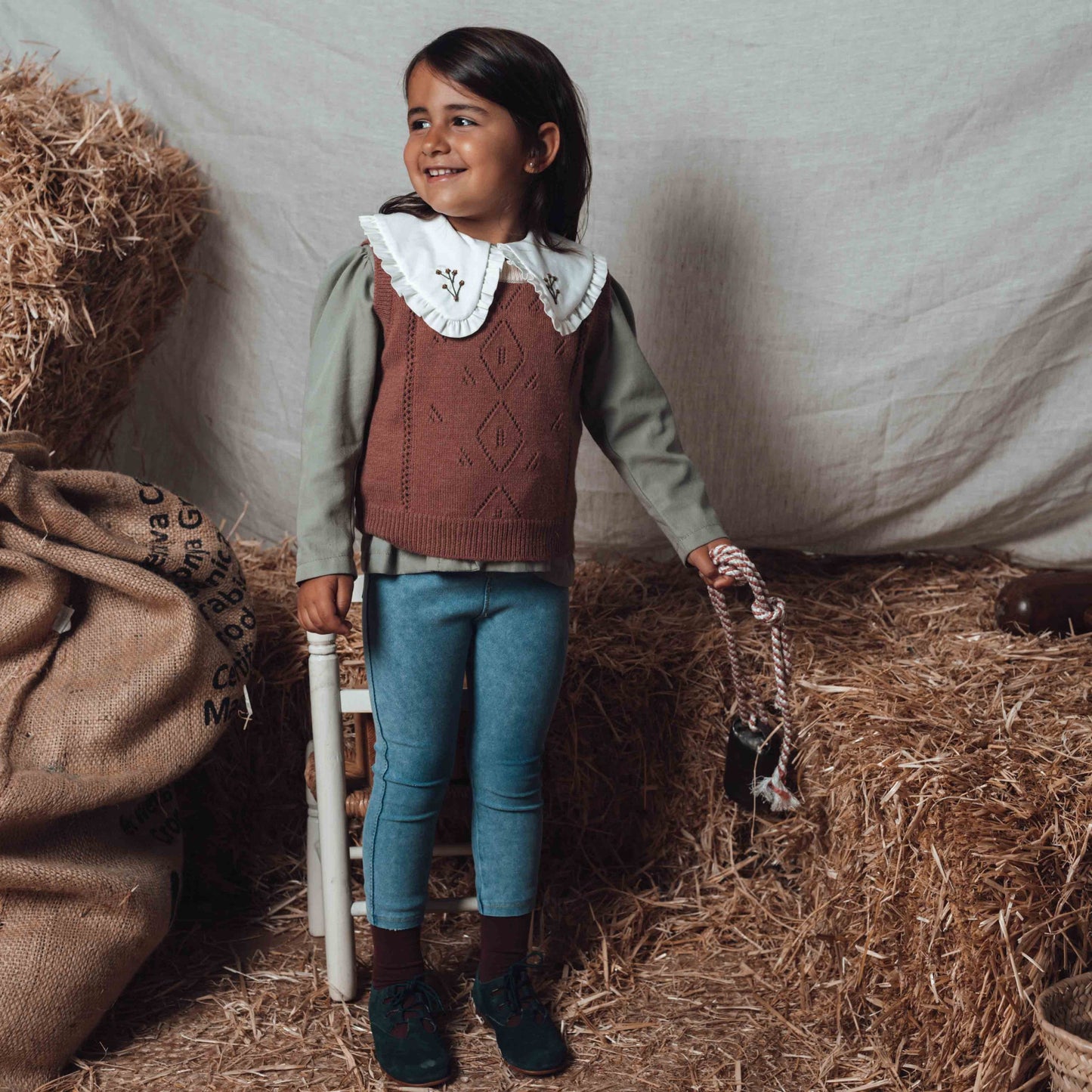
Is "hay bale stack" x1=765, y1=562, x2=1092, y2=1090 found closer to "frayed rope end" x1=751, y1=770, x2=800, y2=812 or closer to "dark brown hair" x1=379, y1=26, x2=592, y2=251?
"frayed rope end" x1=751, y1=770, x2=800, y2=812

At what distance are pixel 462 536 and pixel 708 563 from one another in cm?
32

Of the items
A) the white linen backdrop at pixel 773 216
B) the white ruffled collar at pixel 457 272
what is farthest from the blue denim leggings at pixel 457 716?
the white linen backdrop at pixel 773 216

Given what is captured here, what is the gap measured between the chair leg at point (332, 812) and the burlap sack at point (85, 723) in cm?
12

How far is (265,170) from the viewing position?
1752 mm

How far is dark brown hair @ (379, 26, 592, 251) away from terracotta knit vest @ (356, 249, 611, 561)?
14 centimetres

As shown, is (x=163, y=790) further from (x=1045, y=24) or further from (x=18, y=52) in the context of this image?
(x=1045, y=24)

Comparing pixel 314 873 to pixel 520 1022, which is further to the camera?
pixel 314 873

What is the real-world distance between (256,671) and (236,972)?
424 mm

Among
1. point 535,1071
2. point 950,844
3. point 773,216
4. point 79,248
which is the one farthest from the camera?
point 773,216

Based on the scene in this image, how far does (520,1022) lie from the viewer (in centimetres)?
136

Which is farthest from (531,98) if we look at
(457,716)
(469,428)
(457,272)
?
(457,716)

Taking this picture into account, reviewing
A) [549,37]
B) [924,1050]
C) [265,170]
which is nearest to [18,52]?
[265,170]

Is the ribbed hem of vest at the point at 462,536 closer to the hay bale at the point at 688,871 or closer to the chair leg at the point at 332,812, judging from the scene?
the chair leg at the point at 332,812

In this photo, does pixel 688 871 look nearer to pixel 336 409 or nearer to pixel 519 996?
pixel 519 996
